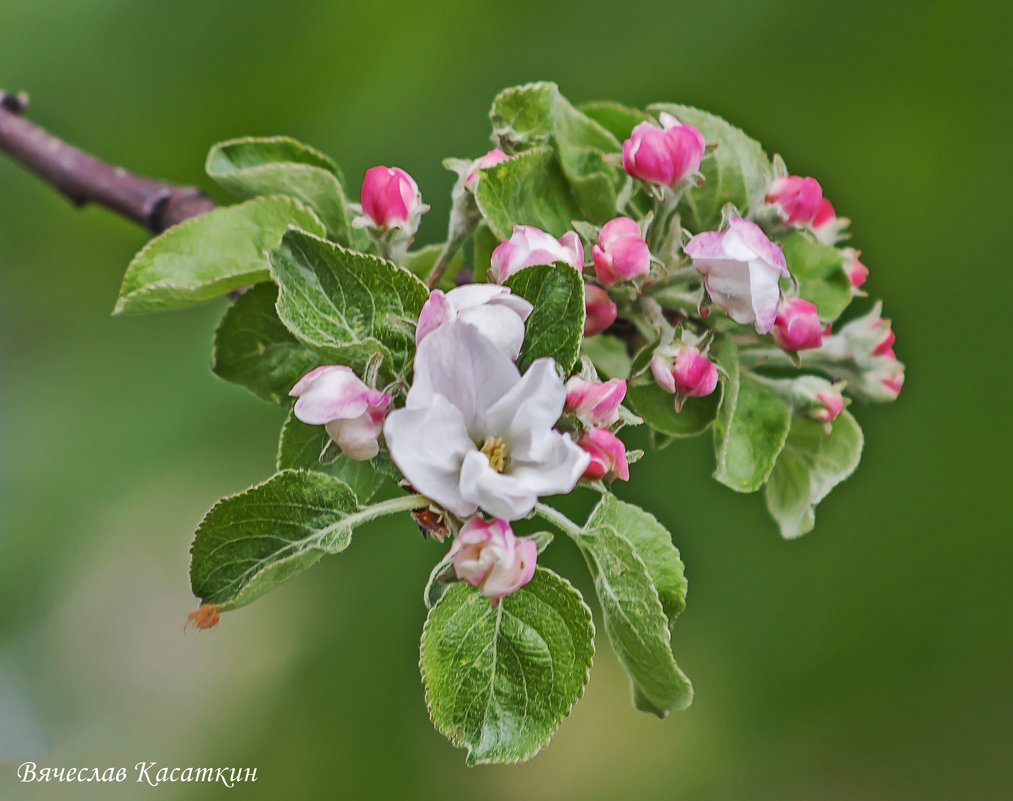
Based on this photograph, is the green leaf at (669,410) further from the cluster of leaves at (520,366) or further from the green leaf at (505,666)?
the green leaf at (505,666)

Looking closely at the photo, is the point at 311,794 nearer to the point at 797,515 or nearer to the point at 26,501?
the point at 26,501

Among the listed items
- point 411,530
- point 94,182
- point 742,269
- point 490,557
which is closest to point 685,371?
point 742,269

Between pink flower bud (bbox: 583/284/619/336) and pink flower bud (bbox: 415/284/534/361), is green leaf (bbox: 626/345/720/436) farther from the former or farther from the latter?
pink flower bud (bbox: 415/284/534/361)

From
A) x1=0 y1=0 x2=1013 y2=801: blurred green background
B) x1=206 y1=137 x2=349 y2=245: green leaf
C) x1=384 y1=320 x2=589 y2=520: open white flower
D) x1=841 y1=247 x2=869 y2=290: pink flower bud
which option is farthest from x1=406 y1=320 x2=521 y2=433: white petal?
x1=0 y1=0 x2=1013 y2=801: blurred green background

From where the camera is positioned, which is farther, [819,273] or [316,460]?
[819,273]

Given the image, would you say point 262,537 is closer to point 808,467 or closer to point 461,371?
point 461,371

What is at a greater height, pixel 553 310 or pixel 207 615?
pixel 553 310
